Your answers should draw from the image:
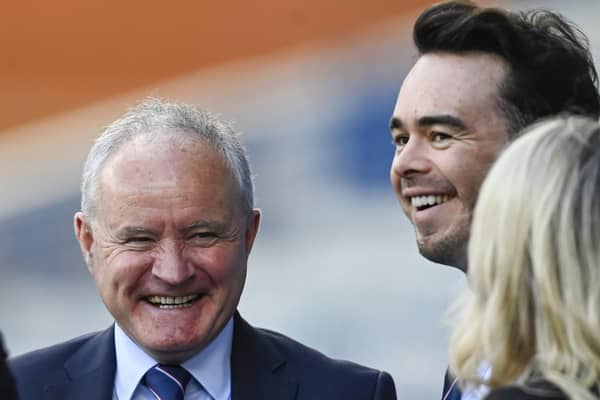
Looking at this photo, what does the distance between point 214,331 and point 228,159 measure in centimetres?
42

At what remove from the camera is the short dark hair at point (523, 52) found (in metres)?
2.85

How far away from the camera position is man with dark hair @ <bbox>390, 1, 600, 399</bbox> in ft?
9.25

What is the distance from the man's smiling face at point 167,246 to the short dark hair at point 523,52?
2.05ft

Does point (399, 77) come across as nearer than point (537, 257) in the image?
No

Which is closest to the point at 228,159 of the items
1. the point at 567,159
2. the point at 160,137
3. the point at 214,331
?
the point at 160,137

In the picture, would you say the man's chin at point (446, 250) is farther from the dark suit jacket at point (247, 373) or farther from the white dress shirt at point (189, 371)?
the white dress shirt at point (189, 371)

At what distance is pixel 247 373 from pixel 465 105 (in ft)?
2.69

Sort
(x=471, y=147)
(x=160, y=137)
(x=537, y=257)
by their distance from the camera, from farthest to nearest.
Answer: (x=160, y=137)
(x=471, y=147)
(x=537, y=257)

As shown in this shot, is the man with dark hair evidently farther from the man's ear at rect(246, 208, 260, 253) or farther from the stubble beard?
the man's ear at rect(246, 208, 260, 253)

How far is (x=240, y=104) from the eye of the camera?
4395 millimetres

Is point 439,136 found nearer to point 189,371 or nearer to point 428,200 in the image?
point 428,200

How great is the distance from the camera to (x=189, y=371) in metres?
2.96

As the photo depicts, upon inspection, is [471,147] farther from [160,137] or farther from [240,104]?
[240,104]

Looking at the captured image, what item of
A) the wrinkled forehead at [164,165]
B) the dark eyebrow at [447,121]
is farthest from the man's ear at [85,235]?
the dark eyebrow at [447,121]
